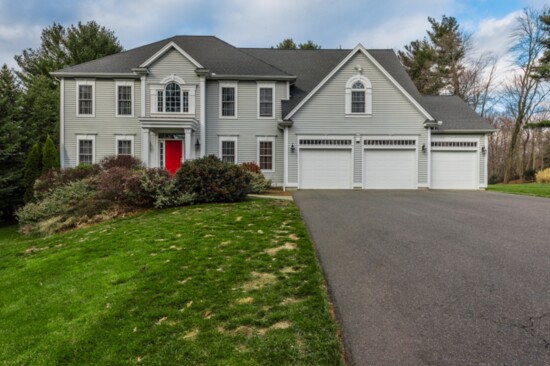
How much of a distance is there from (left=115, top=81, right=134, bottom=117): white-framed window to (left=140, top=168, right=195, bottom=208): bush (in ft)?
24.1

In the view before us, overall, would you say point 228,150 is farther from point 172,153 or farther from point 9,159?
point 9,159

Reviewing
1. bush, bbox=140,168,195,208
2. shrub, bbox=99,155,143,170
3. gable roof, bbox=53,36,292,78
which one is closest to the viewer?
bush, bbox=140,168,195,208

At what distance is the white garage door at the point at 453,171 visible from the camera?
1652cm

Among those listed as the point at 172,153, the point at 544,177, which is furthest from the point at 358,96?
the point at 544,177

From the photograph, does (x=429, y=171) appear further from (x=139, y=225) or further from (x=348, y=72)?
(x=139, y=225)

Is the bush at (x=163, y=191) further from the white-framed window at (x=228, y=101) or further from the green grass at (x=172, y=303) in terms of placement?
the white-framed window at (x=228, y=101)

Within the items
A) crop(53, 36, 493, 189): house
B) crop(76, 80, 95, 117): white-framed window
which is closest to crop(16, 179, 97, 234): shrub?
crop(53, 36, 493, 189): house

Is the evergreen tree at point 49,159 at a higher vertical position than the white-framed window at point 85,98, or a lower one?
lower

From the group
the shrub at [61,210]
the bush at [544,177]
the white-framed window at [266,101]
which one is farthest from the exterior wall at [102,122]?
the bush at [544,177]

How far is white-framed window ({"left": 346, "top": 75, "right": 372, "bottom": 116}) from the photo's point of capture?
1612 centimetres

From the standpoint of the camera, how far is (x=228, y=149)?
57.1 ft

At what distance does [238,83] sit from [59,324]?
1550 centimetres

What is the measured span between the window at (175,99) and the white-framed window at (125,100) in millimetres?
1609

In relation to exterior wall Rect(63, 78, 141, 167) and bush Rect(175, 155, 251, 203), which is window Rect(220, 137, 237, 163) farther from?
bush Rect(175, 155, 251, 203)
